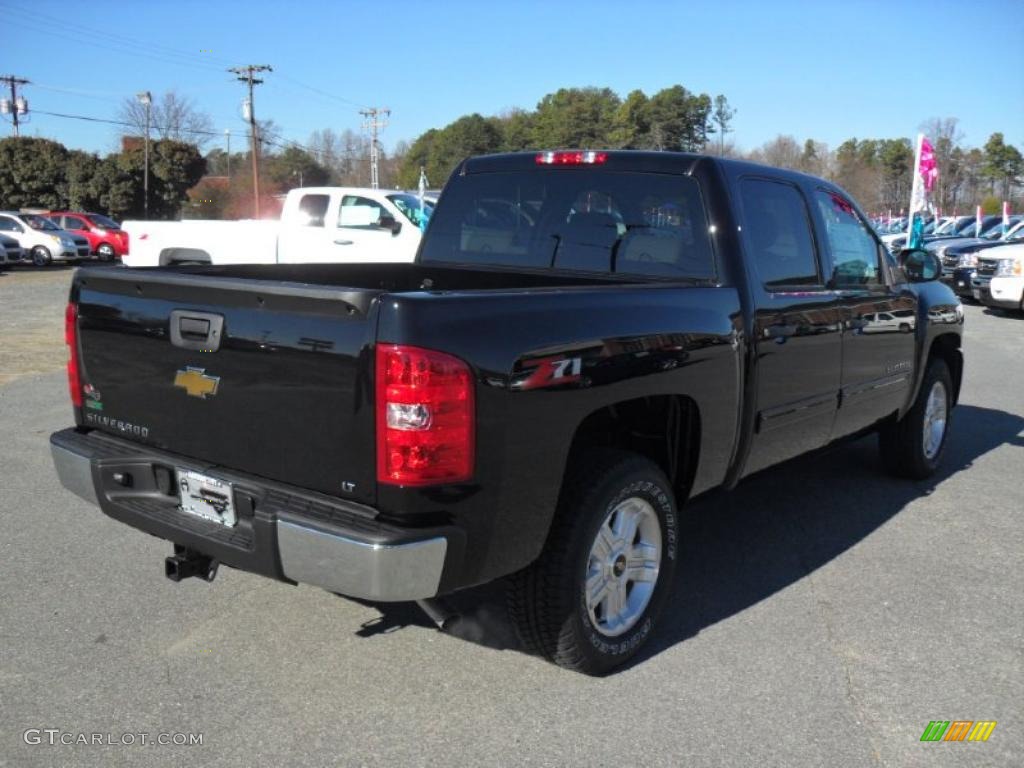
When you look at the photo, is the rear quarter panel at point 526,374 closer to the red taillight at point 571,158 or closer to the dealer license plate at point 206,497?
the dealer license plate at point 206,497

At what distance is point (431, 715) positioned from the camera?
3.12 meters

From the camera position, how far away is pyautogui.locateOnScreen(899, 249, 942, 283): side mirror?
5562 millimetres

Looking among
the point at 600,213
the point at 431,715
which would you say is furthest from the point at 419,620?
the point at 600,213

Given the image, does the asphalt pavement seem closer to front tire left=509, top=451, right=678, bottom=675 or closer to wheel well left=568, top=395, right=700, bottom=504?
front tire left=509, top=451, right=678, bottom=675

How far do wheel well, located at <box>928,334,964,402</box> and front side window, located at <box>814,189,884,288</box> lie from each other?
1040mm

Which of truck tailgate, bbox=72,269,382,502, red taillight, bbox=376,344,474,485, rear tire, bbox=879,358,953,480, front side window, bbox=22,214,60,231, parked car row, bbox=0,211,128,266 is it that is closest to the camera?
red taillight, bbox=376,344,474,485

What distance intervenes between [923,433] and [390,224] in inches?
418

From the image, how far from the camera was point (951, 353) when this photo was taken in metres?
6.33

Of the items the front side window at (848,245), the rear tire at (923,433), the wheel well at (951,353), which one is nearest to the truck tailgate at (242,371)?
the front side window at (848,245)

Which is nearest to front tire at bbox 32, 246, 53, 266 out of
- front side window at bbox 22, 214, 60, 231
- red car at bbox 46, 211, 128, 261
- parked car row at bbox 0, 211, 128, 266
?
parked car row at bbox 0, 211, 128, 266

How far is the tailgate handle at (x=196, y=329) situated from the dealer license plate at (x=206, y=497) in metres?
0.43

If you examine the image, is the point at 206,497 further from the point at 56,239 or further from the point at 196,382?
the point at 56,239

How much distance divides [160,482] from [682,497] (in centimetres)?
207

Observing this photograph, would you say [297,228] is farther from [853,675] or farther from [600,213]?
[853,675]
